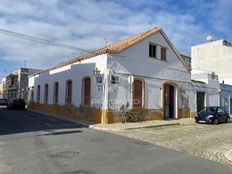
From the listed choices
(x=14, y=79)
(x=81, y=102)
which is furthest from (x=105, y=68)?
(x=14, y=79)

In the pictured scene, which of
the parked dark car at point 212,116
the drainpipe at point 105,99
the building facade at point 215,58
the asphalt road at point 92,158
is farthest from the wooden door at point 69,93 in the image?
the building facade at point 215,58

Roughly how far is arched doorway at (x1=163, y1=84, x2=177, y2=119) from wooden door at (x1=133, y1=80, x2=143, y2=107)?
3.00 meters

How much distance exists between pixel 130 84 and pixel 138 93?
3.78ft

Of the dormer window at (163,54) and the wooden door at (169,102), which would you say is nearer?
the dormer window at (163,54)

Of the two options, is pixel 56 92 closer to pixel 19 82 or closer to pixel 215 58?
pixel 215 58

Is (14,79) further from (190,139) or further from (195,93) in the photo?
(190,139)

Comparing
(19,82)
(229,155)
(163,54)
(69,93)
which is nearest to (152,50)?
(163,54)

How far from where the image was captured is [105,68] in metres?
19.2

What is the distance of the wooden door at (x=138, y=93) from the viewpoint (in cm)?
2070

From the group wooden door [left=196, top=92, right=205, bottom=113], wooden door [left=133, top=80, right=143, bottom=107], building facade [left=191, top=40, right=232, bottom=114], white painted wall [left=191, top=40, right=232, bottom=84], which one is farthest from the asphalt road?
white painted wall [left=191, top=40, right=232, bottom=84]

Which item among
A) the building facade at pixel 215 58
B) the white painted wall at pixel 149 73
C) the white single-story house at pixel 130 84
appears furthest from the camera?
the building facade at pixel 215 58

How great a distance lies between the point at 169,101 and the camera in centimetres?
2414

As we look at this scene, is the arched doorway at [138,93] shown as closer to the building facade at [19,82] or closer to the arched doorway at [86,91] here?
the arched doorway at [86,91]

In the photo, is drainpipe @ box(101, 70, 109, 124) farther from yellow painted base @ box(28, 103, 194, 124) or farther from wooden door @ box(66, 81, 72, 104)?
wooden door @ box(66, 81, 72, 104)
